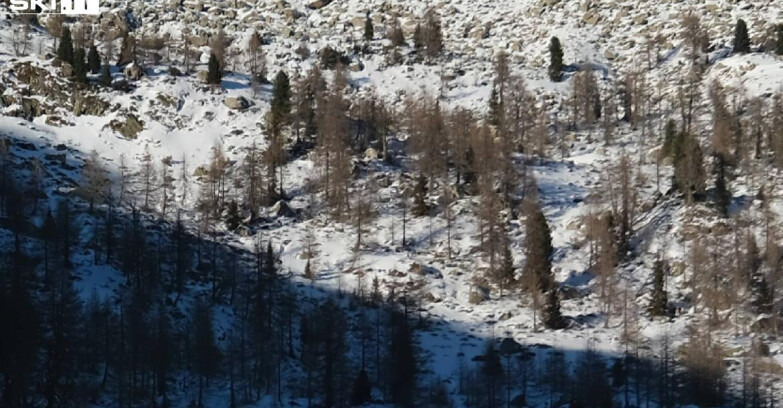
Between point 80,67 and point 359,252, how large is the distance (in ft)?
147

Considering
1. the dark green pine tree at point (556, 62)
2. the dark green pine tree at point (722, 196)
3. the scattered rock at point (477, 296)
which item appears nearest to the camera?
the scattered rock at point (477, 296)

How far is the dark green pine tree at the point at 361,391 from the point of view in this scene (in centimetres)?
8500

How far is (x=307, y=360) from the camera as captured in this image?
299 feet

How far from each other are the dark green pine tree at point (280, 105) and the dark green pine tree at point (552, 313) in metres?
42.8

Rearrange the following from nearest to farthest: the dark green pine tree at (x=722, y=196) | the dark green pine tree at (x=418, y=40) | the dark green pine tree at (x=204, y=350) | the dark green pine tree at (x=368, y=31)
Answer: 1. the dark green pine tree at (x=204, y=350)
2. the dark green pine tree at (x=722, y=196)
3. the dark green pine tree at (x=418, y=40)
4. the dark green pine tree at (x=368, y=31)

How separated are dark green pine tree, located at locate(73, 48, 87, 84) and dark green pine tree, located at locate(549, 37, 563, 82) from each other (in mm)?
53971

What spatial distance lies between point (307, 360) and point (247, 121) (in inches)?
1778

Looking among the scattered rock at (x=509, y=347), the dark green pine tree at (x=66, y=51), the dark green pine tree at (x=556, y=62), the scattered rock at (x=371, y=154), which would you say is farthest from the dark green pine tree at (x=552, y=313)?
the dark green pine tree at (x=66, y=51)

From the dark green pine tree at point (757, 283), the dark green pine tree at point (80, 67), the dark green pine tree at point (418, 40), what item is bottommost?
the dark green pine tree at point (757, 283)

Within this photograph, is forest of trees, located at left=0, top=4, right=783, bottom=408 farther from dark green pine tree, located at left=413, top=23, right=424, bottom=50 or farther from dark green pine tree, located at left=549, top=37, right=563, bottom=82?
dark green pine tree, located at left=413, top=23, right=424, bottom=50

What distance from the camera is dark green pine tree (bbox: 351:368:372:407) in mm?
85000

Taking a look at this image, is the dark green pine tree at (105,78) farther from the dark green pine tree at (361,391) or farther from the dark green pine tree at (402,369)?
the dark green pine tree at (361,391)

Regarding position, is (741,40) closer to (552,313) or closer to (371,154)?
(371,154)

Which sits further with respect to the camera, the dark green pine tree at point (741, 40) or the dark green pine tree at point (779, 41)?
the dark green pine tree at point (741, 40)
